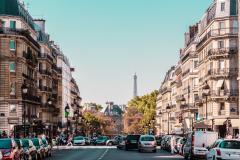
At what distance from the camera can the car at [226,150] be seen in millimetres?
32969

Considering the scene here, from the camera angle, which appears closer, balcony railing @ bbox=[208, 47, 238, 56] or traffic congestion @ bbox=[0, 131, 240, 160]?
traffic congestion @ bbox=[0, 131, 240, 160]

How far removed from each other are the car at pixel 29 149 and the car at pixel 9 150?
5.11 m

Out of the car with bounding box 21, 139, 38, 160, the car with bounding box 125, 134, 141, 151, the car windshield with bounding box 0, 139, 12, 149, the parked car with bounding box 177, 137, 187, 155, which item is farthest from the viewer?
the car with bounding box 125, 134, 141, 151

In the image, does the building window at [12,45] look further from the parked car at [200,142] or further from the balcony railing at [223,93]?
the parked car at [200,142]

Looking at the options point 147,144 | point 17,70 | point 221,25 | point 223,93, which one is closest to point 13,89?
point 17,70

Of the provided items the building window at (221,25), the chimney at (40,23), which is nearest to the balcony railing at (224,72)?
the building window at (221,25)

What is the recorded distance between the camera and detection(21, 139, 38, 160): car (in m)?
43.4

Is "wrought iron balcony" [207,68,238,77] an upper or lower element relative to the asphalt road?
upper

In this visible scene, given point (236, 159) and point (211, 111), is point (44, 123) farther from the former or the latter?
point (236, 159)

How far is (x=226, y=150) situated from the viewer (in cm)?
3312

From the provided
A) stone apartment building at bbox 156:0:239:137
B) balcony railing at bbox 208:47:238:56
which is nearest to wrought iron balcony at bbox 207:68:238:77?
stone apartment building at bbox 156:0:239:137

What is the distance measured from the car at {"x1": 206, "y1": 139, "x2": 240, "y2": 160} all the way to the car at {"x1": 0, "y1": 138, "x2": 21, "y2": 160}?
30.7ft

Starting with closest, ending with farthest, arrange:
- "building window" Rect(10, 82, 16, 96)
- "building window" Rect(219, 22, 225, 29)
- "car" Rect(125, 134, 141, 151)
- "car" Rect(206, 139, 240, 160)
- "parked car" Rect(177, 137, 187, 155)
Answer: "car" Rect(206, 139, 240, 160) < "parked car" Rect(177, 137, 187, 155) < "car" Rect(125, 134, 141, 151) < "building window" Rect(10, 82, 16, 96) < "building window" Rect(219, 22, 225, 29)

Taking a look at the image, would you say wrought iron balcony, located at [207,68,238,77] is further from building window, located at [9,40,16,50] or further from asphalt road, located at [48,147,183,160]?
asphalt road, located at [48,147,183,160]
